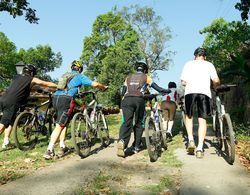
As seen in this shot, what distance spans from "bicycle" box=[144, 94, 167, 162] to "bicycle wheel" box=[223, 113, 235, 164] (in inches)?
52.8

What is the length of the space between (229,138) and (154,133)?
158cm

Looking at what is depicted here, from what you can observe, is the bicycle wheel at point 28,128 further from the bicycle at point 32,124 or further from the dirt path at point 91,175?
the dirt path at point 91,175

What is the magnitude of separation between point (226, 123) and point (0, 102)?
5012 mm

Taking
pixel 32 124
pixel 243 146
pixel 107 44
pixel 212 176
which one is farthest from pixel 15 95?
pixel 107 44

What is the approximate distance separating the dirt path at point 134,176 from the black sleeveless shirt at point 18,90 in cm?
210

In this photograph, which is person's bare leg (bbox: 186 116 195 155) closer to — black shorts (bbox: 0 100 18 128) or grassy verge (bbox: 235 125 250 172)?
grassy verge (bbox: 235 125 250 172)

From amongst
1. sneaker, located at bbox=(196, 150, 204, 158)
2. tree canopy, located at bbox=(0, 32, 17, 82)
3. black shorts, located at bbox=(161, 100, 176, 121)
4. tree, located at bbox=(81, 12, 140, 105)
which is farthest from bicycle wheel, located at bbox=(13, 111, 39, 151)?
tree canopy, located at bbox=(0, 32, 17, 82)

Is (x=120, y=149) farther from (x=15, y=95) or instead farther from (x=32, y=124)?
(x=15, y=95)

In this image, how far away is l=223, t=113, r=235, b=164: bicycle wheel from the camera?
7.06 m

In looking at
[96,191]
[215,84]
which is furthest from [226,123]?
[96,191]

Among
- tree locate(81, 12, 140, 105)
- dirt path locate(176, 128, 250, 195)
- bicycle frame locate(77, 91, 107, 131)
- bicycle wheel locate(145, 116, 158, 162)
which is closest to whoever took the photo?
dirt path locate(176, 128, 250, 195)

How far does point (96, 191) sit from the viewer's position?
571cm

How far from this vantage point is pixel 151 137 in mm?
8180

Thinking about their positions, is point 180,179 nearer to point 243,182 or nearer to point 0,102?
point 243,182
